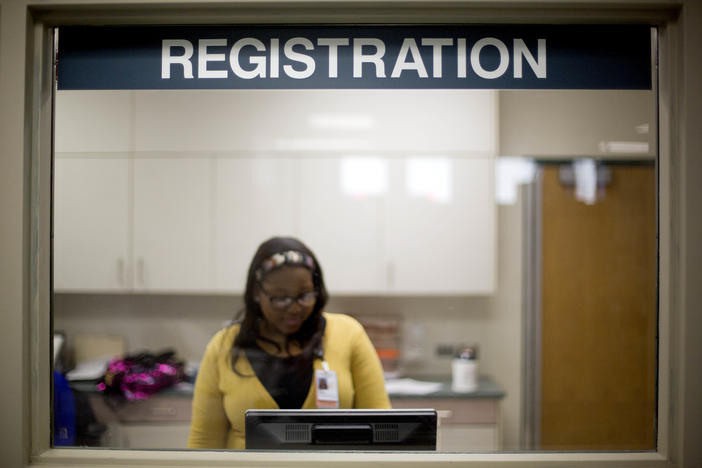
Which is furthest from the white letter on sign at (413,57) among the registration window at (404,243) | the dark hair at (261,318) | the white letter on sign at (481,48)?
the registration window at (404,243)

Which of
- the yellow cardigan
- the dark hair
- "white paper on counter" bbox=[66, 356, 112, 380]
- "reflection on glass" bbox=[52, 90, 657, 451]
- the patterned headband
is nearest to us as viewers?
the yellow cardigan

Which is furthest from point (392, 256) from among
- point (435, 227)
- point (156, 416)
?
point (156, 416)

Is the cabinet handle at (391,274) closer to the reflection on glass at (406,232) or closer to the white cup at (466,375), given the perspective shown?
the reflection on glass at (406,232)

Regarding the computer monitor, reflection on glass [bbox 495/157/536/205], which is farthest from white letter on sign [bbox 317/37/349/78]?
reflection on glass [bbox 495/157/536/205]

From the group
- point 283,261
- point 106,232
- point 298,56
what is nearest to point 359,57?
point 298,56

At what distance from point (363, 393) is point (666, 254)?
3.22ft

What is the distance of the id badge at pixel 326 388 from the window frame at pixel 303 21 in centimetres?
59

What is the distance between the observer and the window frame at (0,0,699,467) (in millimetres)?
1208

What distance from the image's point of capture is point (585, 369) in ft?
11.9

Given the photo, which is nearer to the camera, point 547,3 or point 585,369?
point 547,3

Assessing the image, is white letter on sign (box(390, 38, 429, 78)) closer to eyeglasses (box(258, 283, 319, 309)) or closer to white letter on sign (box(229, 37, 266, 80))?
white letter on sign (box(229, 37, 266, 80))

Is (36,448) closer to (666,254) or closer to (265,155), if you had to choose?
(666,254)

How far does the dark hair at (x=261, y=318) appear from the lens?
1966mm

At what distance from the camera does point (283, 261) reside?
2.07m
